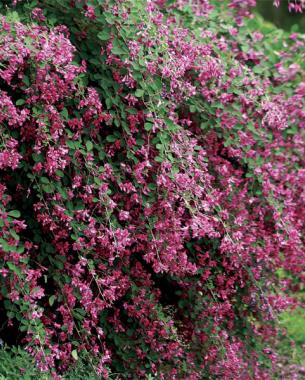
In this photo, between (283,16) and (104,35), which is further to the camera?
(283,16)

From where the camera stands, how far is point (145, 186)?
11.0ft

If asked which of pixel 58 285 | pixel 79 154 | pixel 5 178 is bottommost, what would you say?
pixel 58 285

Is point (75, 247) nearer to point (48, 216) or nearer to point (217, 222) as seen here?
point (48, 216)

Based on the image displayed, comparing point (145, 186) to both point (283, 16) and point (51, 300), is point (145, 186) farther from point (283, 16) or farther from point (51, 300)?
point (283, 16)

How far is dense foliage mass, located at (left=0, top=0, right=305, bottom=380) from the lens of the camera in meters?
3.11

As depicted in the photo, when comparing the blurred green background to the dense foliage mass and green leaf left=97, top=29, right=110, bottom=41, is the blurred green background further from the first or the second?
green leaf left=97, top=29, right=110, bottom=41

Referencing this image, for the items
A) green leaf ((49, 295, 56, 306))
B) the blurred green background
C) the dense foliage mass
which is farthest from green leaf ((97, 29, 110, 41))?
the blurred green background

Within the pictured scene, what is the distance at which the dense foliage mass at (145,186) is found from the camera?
3113 mm

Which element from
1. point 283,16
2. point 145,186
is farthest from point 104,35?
point 283,16

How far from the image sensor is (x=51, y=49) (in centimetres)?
303

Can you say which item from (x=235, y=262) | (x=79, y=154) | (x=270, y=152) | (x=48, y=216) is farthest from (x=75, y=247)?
(x=270, y=152)

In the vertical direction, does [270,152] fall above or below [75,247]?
above

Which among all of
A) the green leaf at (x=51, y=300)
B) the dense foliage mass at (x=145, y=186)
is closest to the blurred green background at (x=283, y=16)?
the dense foliage mass at (x=145, y=186)

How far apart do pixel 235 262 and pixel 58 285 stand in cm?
83
